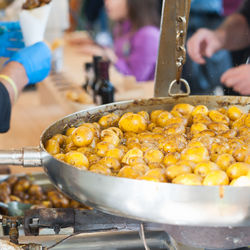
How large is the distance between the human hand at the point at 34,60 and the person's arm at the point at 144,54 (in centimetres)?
143

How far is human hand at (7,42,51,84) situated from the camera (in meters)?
1.95

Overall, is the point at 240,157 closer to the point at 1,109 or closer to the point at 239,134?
the point at 239,134

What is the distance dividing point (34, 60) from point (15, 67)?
101mm

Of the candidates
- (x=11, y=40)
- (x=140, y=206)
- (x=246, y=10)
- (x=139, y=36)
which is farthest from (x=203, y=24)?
(x=140, y=206)

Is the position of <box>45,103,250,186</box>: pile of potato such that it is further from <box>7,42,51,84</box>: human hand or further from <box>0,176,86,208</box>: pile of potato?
<box>7,42,51,84</box>: human hand

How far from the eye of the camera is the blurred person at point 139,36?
3490 millimetres

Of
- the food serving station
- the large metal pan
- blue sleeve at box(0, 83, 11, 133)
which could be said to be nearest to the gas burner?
the food serving station

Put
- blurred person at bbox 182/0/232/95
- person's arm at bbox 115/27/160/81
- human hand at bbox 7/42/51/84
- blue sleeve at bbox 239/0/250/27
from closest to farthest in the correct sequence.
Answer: human hand at bbox 7/42/51/84 → blue sleeve at bbox 239/0/250/27 → blurred person at bbox 182/0/232/95 → person's arm at bbox 115/27/160/81

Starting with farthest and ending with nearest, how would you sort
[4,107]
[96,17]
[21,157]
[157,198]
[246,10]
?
[96,17] → [246,10] → [4,107] → [21,157] → [157,198]

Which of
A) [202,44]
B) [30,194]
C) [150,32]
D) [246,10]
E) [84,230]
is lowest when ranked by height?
[30,194]

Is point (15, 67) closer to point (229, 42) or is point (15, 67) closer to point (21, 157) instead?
point (21, 157)

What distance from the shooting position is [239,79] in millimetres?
1898

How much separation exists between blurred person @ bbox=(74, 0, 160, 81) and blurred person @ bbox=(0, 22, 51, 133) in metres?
1.37

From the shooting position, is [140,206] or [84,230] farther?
[84,230]
